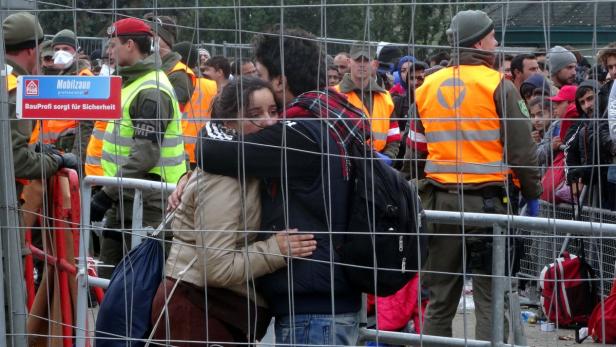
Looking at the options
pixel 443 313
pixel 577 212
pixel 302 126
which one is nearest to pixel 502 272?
pixel 302 126

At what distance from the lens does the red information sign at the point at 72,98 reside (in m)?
4.14

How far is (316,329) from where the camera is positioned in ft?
12.8

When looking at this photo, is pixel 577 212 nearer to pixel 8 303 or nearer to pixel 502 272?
pixel 502 272

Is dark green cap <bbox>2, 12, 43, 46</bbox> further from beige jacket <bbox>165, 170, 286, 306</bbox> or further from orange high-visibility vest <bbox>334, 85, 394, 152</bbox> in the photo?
orange high-visibility vest <bbox>334, 85, 394, 152</bbox>

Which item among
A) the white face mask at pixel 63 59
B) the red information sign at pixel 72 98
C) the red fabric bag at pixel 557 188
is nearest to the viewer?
the red information sign at pixel 72 98

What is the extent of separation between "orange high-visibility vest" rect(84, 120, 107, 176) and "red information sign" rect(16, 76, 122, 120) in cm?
267

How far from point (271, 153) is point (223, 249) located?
37cm

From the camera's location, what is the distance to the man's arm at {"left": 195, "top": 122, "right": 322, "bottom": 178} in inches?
149

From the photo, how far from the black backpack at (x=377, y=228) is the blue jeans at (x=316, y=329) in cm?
17

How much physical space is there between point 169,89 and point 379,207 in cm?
248

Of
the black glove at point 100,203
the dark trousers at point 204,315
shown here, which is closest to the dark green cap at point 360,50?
the dark trousers at point 204,315

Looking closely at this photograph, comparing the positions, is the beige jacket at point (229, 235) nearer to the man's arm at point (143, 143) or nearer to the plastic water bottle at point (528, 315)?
the man's arm at point (143, 143)

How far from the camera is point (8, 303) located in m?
4.56

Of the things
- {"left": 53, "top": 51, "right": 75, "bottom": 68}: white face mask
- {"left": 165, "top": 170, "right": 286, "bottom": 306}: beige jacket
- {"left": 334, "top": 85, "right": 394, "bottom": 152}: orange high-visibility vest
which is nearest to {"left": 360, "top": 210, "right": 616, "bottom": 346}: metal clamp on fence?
{"left": 165, "top": 170, "right": 286, "bottom": 306}: beige jacket
